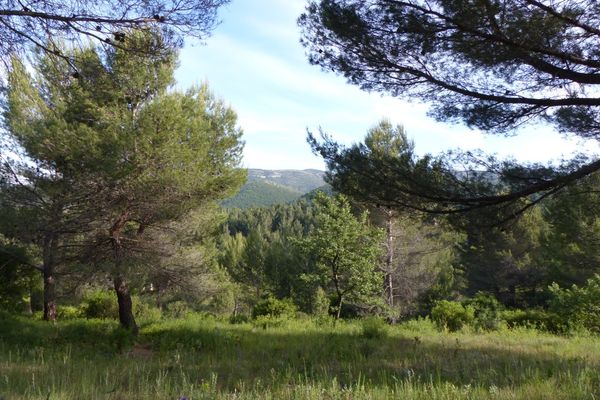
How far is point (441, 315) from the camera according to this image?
11945 millimetres

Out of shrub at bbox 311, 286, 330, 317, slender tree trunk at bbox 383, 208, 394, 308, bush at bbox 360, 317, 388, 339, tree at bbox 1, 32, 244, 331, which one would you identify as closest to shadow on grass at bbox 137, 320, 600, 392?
bush at bbox 360, 317, 388, 339

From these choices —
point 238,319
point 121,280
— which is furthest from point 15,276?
point 238,319

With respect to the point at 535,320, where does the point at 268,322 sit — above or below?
above

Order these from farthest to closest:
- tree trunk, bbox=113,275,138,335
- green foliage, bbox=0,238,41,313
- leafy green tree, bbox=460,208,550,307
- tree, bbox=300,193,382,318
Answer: leafy green tree, bbox=460,208,550,307 < tree, bbox=300,193,382,318 < green foliage, bbox=0,238,41,313 < tree trunk, bbox=113,275,138,335

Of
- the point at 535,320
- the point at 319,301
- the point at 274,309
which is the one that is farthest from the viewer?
the point at 319,301

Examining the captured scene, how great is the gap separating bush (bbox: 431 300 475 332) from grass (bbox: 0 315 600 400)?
706mm

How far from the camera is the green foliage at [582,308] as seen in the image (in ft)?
36.8

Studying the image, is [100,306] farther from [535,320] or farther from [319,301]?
[319,301]

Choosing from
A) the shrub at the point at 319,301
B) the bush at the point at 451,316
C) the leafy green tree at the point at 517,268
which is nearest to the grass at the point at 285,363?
the bush at the point at 451,316

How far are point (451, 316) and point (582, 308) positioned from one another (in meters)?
3.71

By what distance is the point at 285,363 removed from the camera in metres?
6.13

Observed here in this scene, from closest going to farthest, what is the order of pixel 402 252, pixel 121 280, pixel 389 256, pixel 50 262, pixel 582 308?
1. pixel 121 280
2. pixel 50 262
3. pixel 582 308
4. pixel 389 256
5. pixel 402 252

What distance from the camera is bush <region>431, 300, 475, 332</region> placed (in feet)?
37.7

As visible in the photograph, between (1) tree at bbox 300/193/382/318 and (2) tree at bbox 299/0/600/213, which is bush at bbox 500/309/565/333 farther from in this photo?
(2) tree at bbox 299/0/600/213
